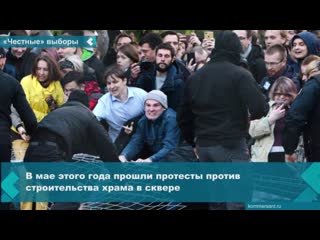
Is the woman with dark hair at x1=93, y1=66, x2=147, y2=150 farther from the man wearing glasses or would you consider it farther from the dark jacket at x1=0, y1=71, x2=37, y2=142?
the man wearing glasses

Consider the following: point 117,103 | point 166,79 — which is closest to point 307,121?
point 166,79

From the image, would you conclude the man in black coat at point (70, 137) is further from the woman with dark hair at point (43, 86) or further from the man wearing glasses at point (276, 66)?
the man wearing glasses at point (276, 66)

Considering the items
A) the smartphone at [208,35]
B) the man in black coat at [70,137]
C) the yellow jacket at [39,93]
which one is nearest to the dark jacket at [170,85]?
the smartphone at [208,35]

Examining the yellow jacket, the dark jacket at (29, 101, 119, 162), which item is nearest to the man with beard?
the dark jacket at (29, 101, 119, 162)

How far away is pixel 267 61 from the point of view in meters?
8.84

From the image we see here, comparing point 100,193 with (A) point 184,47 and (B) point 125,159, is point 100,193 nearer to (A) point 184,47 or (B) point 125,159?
(B) point 125,159

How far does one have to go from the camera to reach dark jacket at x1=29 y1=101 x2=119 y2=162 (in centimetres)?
875

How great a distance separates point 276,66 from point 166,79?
3.25ft

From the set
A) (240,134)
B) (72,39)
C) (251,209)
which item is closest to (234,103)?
(240,134)

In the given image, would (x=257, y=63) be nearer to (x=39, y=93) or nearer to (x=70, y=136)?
(x=70, y=136)

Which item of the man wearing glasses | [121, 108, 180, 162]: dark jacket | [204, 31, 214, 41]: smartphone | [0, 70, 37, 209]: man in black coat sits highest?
[204, 31, 214, 41]: smartphone

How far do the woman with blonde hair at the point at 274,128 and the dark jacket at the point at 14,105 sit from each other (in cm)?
200

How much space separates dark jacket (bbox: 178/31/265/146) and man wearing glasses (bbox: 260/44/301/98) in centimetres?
22

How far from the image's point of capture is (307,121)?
867 cm
